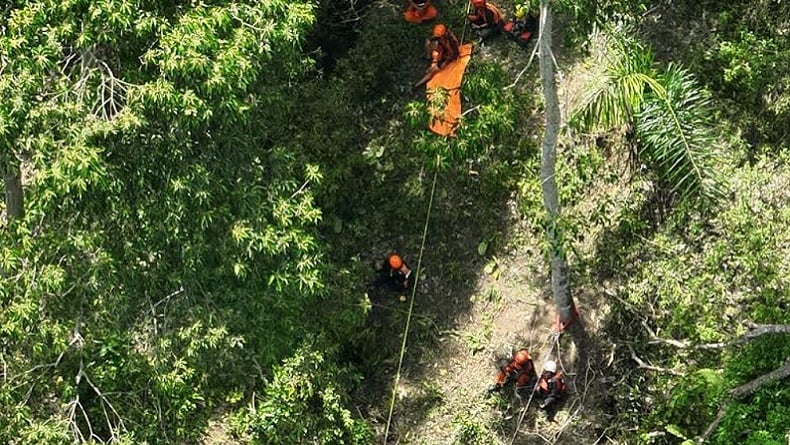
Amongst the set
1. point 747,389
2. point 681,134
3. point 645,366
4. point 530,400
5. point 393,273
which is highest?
point 681,134

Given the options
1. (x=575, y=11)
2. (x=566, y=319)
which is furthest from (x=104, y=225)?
(x=566, y=319)

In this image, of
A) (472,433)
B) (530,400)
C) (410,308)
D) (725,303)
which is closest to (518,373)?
(530,400)

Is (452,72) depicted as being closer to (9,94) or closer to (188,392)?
(188,392)

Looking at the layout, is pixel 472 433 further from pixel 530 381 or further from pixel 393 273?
pixel 393 273

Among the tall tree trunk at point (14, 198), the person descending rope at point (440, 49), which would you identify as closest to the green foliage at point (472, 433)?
the person descending rope at point (440, 49)

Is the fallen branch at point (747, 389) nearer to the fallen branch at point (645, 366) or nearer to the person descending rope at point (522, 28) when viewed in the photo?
the fallen branch at point (645, 366)
